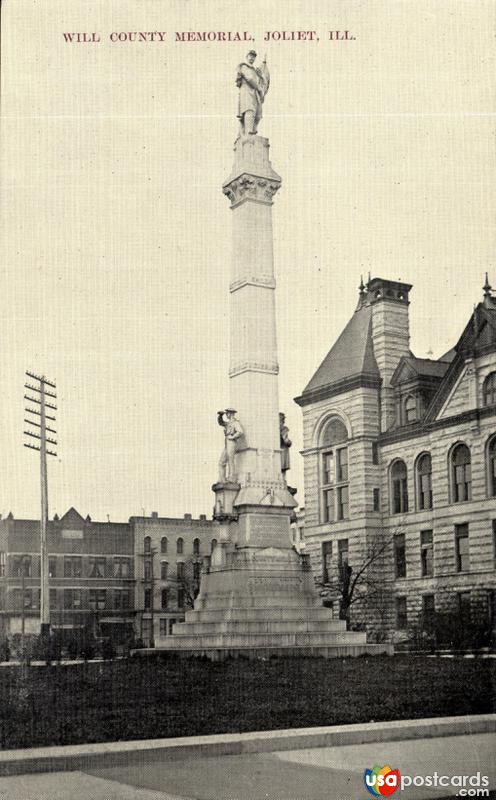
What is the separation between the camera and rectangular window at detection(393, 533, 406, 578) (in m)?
44.6

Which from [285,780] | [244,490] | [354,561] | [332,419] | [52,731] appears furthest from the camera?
[332,419]

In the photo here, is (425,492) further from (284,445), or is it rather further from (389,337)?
(284,445)

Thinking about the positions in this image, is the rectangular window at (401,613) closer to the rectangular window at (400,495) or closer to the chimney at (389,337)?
the rectangular window at (400,495)

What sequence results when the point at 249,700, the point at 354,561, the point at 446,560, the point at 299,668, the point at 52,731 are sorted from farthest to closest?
1. the point at 354,561
2. the point at 446,560
3. the point at 299,668
4. the point at 249,700
5. the point at 52,731

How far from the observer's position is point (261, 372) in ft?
88.7

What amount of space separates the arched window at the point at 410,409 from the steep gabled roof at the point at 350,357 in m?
2.00

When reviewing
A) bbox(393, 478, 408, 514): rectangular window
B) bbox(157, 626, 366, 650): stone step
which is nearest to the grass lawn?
bbox(157, 626, 366, 650): stone step

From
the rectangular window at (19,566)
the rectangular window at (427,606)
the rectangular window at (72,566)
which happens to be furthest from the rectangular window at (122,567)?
the rectangular window at (427,606)

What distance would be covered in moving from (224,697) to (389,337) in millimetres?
34314

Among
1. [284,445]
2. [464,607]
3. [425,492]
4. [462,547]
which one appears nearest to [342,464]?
[425,492]

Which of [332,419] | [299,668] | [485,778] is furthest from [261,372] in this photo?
[332,419]

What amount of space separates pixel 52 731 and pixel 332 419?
3826cm

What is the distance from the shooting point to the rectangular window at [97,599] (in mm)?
49094

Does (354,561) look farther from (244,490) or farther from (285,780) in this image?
(285,780)
